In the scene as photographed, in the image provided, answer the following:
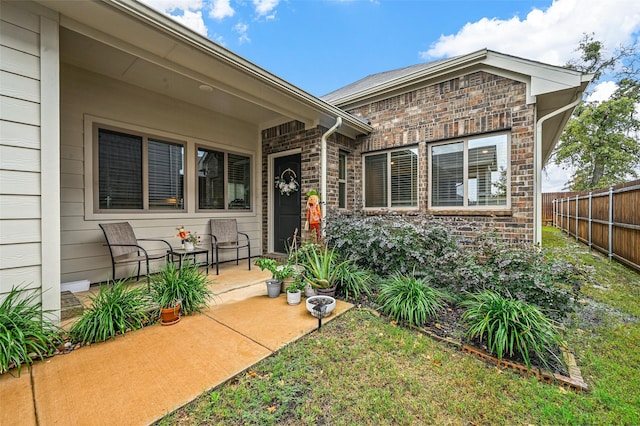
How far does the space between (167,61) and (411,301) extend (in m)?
3.84

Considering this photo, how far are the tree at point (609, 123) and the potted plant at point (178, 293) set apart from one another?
19.6m

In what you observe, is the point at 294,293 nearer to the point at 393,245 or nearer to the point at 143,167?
the point at 393,245

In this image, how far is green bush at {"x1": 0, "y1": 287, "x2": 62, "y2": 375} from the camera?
6.01ft

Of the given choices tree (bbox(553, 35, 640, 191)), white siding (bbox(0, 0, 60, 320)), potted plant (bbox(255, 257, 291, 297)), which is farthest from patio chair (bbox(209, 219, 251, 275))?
tree (bbox(553, 35, 640, 191))

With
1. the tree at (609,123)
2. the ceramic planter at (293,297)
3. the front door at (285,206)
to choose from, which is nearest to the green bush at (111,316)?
the ceramic planter at (293,297)

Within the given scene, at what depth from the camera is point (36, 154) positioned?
2.16 m

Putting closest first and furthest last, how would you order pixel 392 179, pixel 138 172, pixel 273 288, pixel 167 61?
pixel 167 61 < pixel 273 288 < pixel 138 172 < pixel 392 179

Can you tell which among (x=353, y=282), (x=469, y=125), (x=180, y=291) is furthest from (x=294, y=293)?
(x=469, y=125)

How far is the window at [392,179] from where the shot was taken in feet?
17.2

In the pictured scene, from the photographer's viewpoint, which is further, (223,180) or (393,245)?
(223,180)

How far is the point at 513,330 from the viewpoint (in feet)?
7.27

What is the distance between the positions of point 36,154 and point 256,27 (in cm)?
827

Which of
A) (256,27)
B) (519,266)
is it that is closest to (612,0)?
(519,266)

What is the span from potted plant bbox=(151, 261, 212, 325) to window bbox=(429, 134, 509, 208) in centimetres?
419
